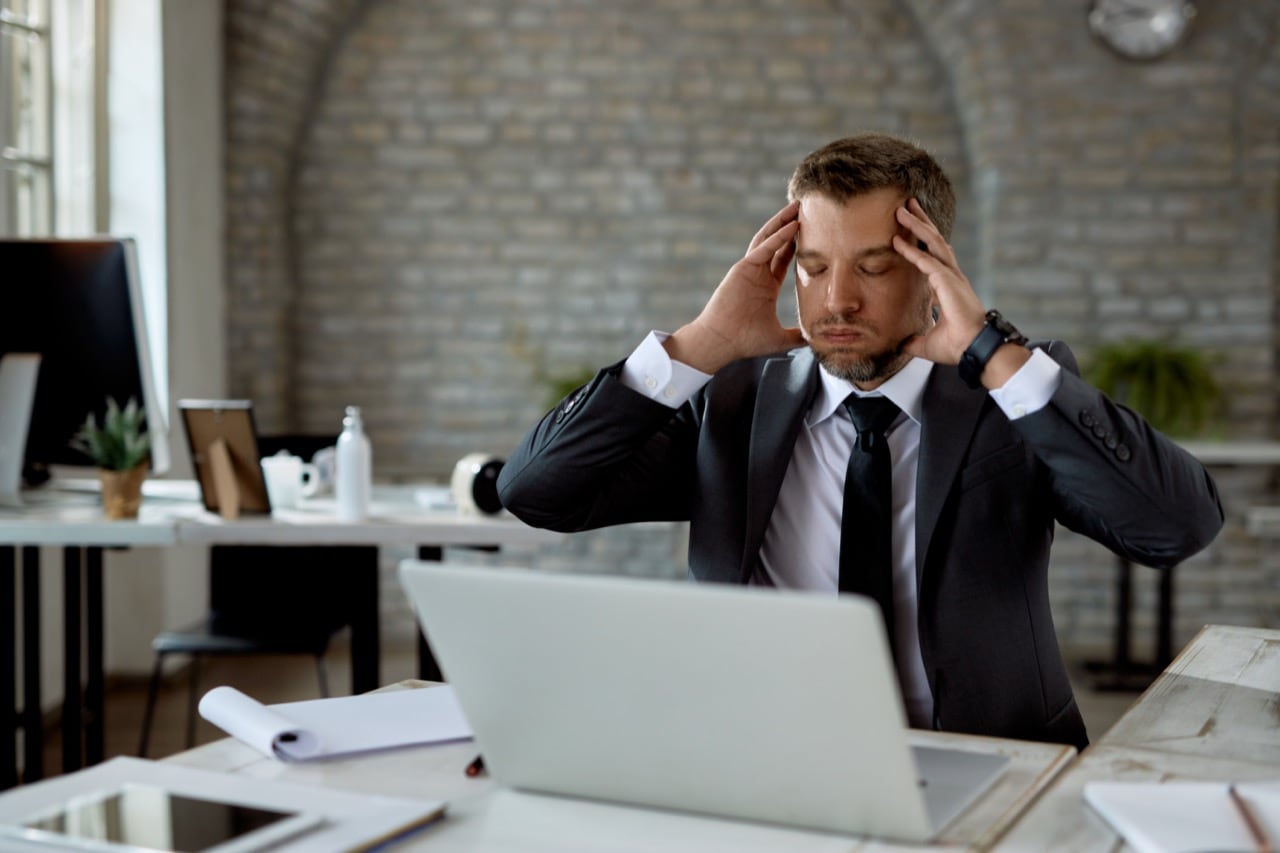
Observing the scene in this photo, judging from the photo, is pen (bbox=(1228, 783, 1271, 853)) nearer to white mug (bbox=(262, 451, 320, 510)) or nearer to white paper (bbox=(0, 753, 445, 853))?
white paper (bbox=(0, 753, 445, 853))

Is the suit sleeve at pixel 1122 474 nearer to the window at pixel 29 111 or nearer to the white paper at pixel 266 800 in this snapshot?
the white paper at pixel 266 800

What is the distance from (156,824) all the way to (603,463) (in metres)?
0.88

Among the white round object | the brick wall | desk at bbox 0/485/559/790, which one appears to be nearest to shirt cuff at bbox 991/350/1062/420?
desk at bbox 0/485/559/790

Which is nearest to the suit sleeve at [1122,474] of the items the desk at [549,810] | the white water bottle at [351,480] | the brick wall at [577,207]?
the desk at [549,810]

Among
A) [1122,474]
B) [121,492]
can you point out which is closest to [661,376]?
[1122,474]

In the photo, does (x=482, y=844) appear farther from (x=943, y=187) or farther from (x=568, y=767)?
(x=943, y=187)

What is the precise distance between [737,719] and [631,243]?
450 centimetres

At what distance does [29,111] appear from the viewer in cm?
409

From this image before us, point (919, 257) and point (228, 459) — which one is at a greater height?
point (919, 257)

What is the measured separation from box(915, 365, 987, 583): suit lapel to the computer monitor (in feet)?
5.96

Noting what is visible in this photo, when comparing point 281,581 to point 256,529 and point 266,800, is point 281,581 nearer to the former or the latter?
point 256,529

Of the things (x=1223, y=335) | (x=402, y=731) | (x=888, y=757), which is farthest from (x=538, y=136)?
(x=888, y=757)

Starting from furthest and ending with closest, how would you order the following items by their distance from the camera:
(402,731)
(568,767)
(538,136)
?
(538,136) < (402,731) < (568,767)

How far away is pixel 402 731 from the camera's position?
3.97 ft
